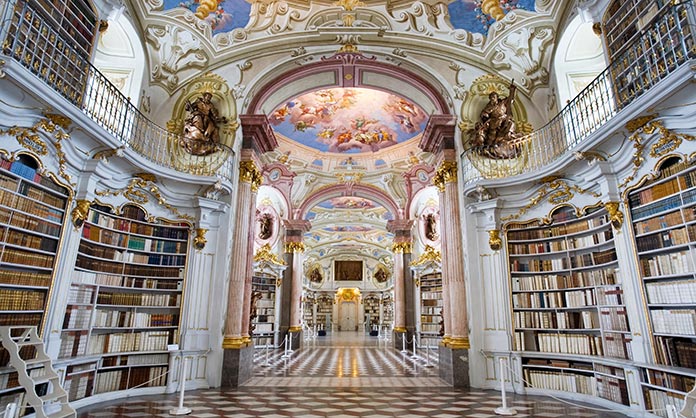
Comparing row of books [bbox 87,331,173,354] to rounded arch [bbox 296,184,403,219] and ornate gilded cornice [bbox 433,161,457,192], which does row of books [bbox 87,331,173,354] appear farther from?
rounded arch [bbox 296,184,403,219]

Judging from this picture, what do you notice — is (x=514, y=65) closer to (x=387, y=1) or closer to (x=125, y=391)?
(x=387, y=1)

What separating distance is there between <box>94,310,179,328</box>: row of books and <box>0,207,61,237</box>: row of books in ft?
5.28

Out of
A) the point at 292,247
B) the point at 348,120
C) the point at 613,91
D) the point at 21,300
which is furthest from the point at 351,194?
the point at 21,300

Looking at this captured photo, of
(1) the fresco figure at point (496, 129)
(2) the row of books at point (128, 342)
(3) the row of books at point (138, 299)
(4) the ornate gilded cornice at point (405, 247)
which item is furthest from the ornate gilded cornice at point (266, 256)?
(1) the fresco figure at point (496, 129)

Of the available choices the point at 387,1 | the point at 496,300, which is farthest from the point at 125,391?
the point at 387,1

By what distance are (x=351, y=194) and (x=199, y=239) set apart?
9854 millimetres

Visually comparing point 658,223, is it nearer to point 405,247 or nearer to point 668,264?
point 668,264

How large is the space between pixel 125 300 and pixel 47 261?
166 centimetres

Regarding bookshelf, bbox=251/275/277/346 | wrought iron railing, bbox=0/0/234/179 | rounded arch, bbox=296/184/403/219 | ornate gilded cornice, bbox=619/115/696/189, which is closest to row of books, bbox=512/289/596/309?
ornate gilded cornice, bbox=619/115/696/189

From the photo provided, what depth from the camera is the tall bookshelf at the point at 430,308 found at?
48.5 ft

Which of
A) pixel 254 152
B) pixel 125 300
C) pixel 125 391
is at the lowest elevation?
pixel 125 391

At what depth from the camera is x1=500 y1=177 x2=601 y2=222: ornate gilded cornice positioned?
694 cm

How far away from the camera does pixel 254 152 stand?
9.20 m

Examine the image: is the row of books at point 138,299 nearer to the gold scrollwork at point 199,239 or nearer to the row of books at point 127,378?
the gold scrollwork at point 199,239
